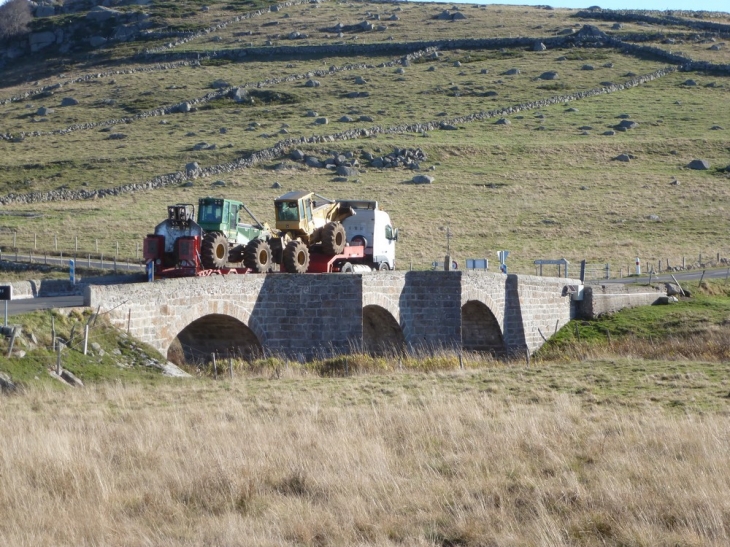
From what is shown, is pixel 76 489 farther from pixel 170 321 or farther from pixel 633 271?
pixel 633 271

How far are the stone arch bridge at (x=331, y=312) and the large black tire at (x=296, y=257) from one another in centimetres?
209

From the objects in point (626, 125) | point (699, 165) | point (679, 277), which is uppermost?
point (626, 125)

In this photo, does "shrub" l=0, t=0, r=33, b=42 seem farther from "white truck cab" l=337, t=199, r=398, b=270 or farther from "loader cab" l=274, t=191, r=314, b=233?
"loader cab" l=274, t=191, r=314, b=233

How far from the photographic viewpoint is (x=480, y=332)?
1286 inches

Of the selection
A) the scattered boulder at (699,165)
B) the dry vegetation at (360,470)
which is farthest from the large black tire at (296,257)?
the scattered boulder at (699,165)

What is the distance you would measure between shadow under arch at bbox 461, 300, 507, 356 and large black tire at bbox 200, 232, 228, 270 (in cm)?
875

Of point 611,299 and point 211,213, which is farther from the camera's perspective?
point 611,299

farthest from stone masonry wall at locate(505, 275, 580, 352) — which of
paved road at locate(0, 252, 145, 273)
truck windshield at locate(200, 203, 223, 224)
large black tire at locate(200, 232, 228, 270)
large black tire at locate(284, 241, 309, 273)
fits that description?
paved road at locate(0, 252, 145, 273)

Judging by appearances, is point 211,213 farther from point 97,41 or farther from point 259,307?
point 97,41

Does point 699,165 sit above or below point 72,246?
above

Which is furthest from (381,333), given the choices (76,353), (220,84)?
(220,84)

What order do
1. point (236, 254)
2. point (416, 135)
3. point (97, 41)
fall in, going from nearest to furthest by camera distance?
1. point (236, 254)
2. point (416, 135)
3. point (97, 41)

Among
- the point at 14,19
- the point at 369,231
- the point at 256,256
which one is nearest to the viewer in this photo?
the point at 256,256

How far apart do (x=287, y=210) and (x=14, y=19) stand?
380ft
